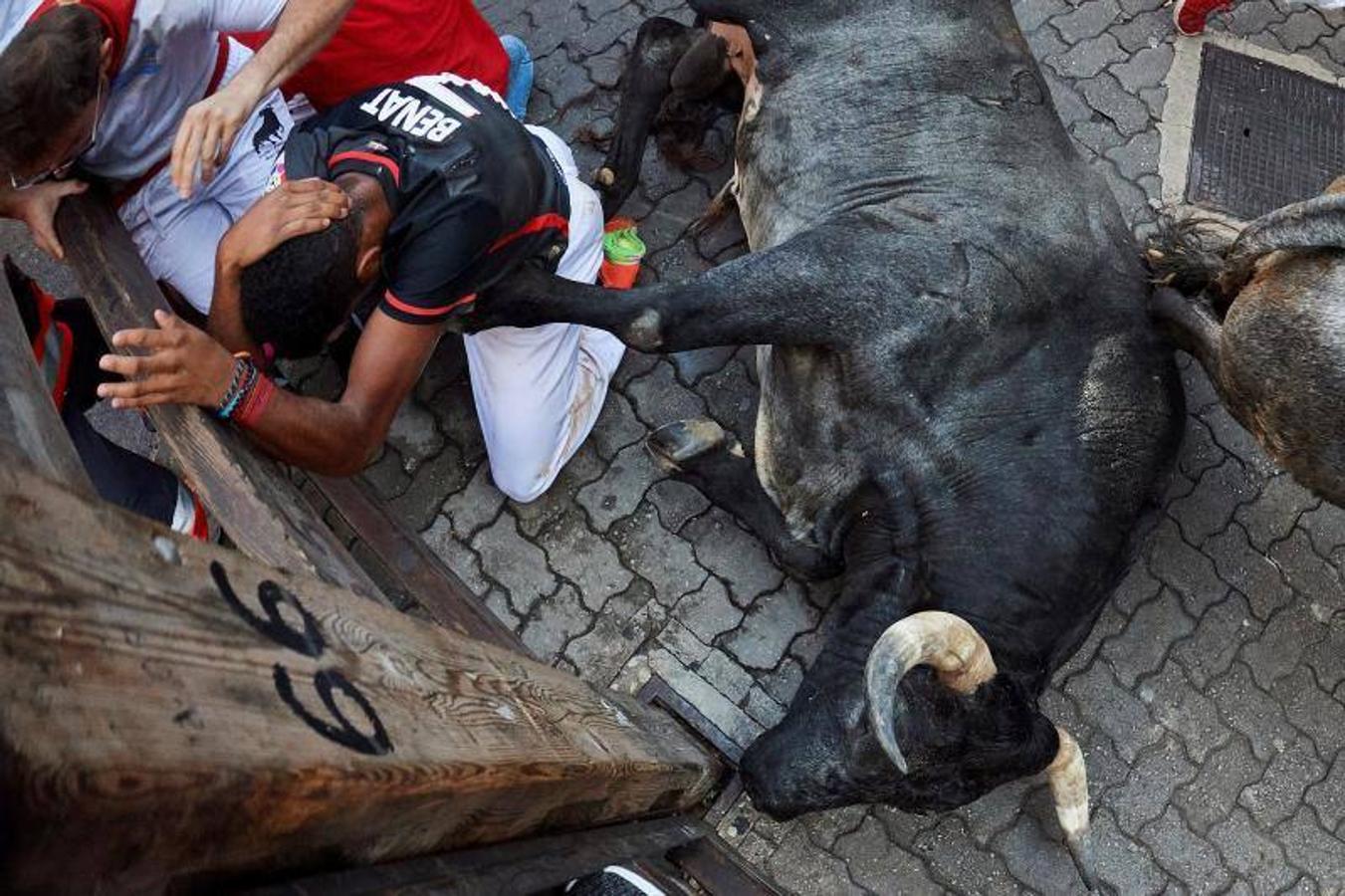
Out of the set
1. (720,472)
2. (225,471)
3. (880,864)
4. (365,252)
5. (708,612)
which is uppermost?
(365,252)

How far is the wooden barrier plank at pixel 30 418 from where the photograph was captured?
1.76 m

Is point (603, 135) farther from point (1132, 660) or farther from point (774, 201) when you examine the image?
point (1132, 660)

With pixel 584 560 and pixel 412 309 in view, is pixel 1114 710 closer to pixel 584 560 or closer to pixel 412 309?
pixel 584 560

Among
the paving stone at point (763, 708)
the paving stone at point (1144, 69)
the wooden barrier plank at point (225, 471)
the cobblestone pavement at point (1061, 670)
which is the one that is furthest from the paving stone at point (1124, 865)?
the paving stone at point (1144, 69)

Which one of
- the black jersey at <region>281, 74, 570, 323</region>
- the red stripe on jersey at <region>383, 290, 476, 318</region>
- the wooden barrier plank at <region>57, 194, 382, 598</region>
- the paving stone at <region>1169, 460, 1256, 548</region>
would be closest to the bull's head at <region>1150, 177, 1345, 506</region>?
the paving stone at <region>1169, 460, 1256, 548</region>

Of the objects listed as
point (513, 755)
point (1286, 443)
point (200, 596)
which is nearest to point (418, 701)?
point (513, 755)

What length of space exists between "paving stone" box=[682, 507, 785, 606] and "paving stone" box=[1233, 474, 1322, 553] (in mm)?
1841

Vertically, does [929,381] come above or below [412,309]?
below

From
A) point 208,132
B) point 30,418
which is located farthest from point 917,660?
point 208,132

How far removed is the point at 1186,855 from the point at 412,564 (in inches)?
111

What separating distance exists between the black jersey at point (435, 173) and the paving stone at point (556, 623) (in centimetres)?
123

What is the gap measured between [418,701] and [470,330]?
214 cm

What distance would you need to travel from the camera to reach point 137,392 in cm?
264

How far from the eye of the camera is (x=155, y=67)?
138 inches
